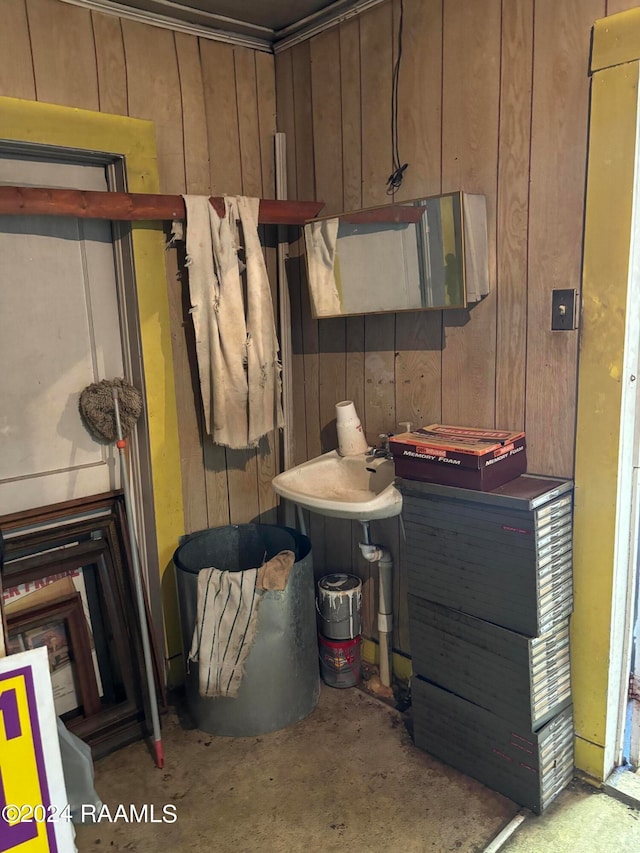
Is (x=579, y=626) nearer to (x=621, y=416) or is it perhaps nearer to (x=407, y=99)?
(x=621, y=416)

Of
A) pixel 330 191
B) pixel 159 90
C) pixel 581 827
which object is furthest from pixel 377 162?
pixel 581 827

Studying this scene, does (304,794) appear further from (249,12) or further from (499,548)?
(249,12)

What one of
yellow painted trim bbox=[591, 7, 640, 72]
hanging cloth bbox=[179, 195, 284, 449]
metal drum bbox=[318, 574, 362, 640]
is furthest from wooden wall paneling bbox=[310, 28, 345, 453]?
yellow painted trim bbox=[591, 7, 640, 72]

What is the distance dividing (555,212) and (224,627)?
1630 mm

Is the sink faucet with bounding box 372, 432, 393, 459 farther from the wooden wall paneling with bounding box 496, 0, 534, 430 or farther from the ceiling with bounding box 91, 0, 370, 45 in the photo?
the ceiling with bounding box 91, 0, 370, 45

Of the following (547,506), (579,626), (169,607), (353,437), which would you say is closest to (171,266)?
(353,437)

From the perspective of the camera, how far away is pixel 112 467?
2.32 m

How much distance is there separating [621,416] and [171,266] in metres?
1.57

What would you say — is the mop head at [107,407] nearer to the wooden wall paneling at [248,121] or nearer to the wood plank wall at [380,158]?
the wood plank wall at [380,158]

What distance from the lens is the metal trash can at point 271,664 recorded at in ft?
7.06

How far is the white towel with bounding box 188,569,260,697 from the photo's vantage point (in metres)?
2.11

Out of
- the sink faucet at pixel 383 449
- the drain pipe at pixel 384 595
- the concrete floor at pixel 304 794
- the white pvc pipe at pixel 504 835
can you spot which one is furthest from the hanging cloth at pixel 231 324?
the white pvc pipe at pixel 504 835

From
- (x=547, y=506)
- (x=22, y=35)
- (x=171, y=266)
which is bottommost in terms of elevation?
(x=547, y=506)

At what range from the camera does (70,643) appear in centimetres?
220
